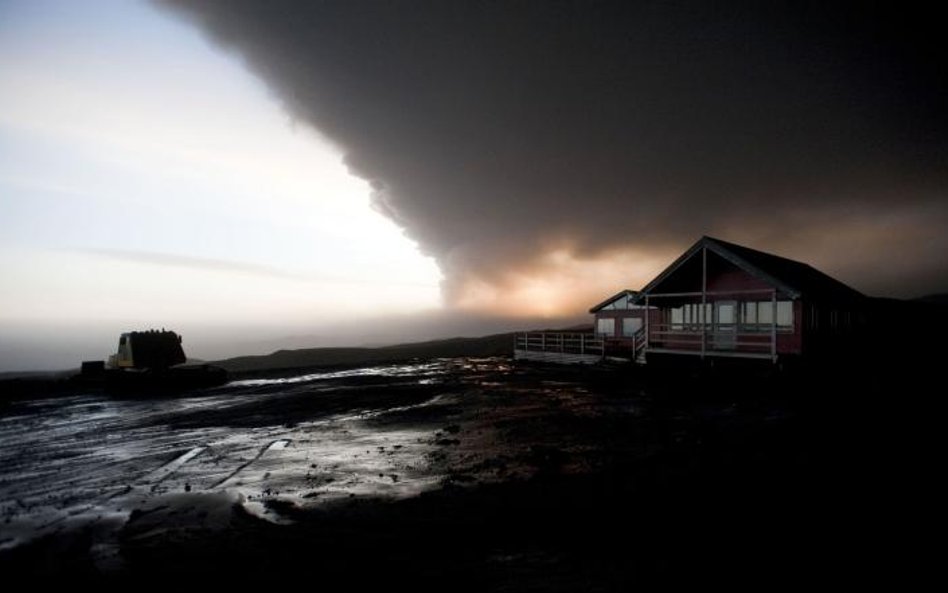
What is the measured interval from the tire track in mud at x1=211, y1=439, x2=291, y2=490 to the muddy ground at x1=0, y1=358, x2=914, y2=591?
0.24 feet

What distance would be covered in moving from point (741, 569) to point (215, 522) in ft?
25.2

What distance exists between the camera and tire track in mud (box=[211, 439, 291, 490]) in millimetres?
9484

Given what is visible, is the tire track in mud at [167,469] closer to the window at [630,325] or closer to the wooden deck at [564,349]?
the wooden deck at [564,349]

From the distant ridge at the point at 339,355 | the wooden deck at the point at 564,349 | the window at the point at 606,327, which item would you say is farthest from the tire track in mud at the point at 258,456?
the distant ridge at the point at 339,355

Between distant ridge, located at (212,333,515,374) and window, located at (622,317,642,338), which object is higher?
window, located at (622,317,642,338)

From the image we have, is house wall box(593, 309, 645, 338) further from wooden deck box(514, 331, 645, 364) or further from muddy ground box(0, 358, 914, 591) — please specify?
muddy ground box(0, 358, 914, 591)

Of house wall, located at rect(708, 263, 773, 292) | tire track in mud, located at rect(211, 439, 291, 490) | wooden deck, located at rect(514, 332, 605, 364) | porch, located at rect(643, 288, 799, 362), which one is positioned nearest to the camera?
tire track in mud, located at rect(211, 439, 291, 490)

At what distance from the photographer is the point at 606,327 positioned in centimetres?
3738

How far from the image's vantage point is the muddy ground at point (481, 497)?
566 centimetres

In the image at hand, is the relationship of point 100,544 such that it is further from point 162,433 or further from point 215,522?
point 162,433

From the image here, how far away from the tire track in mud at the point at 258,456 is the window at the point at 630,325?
1090 inches

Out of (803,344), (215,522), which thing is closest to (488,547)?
(215,522)

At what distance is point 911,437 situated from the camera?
34.9 feet

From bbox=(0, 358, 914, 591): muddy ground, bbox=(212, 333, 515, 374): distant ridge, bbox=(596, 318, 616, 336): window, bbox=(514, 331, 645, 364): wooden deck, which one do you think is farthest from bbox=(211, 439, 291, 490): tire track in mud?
bbox=(212, 333, 515, 374): distant ridge
